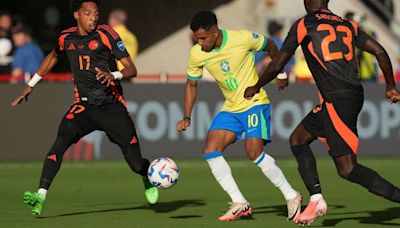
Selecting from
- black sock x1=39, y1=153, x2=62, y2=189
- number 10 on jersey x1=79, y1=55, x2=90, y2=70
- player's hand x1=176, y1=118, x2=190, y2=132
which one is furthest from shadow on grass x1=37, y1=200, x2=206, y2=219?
number 10 on jersey x1=79, y1=55, x2=90, y2=70

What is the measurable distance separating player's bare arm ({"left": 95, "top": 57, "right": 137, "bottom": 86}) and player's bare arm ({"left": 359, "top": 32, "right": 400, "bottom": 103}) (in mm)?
2733

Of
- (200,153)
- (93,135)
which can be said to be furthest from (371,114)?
(93,135)

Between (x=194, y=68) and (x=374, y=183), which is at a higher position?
(x=194, y=68)

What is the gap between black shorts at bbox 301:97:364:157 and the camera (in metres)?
12.1

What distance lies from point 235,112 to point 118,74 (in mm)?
1323

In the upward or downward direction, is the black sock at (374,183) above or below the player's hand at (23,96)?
below

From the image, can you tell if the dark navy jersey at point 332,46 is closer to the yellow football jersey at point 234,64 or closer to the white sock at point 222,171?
the yellow football jersey at point 234,64

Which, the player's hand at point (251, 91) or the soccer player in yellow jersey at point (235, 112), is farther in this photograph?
the soccer player in yellow jersey at point (235, 112)

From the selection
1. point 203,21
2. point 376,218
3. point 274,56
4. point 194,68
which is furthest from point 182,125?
point 376,218

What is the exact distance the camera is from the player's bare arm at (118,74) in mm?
13131

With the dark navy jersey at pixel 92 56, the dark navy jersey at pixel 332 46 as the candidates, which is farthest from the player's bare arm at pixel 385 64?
the dark navy jersey at pixel 92 56

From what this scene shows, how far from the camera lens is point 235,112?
44.5 ft

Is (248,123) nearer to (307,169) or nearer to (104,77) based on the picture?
(307,169)

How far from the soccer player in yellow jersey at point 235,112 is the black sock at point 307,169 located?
0.57m
